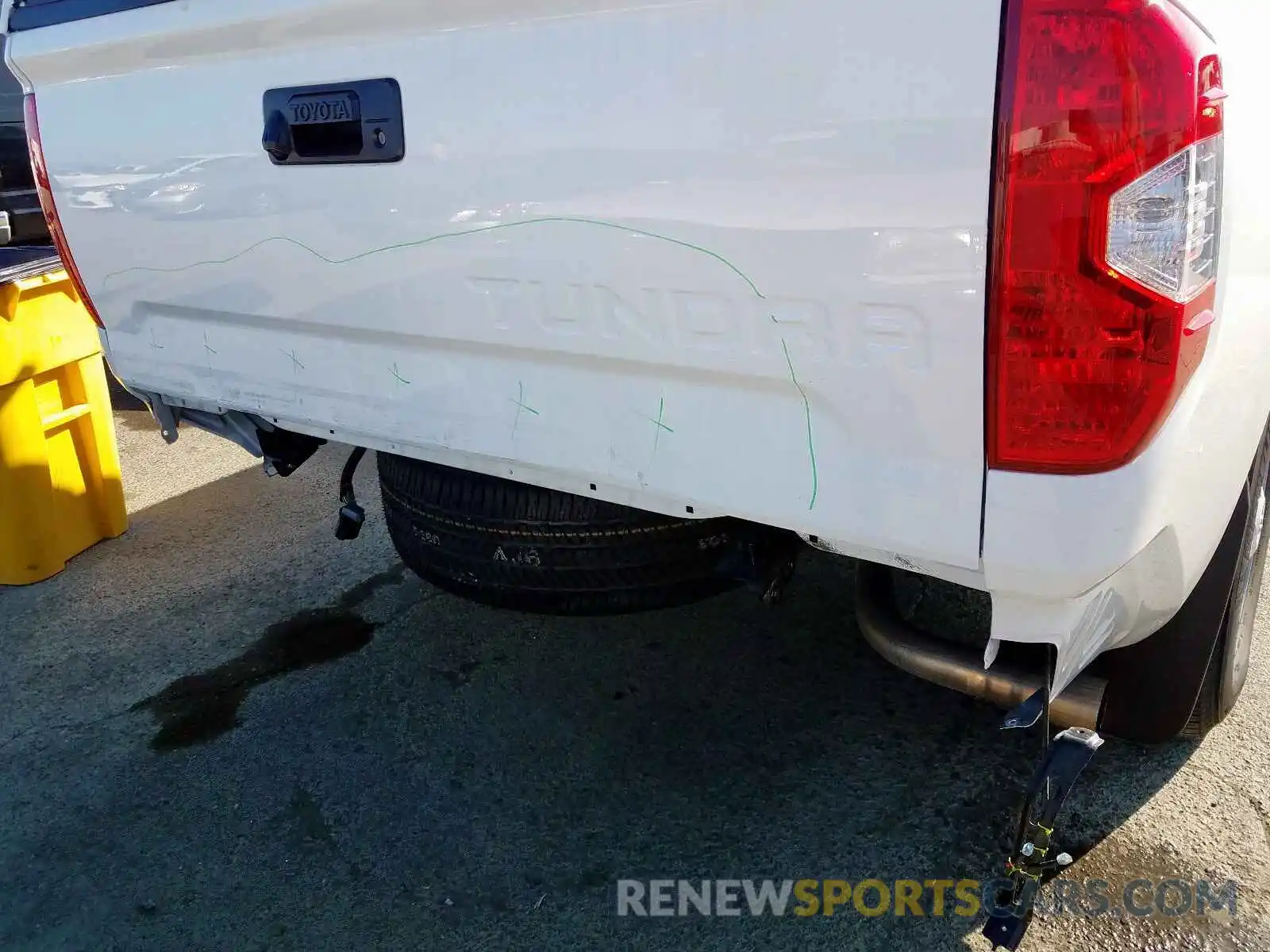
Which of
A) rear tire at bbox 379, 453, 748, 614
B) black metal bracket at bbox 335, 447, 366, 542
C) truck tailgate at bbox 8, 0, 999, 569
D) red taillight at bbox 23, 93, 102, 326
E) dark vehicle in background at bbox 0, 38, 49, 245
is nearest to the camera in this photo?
truck tailgate at bbox 8, 0, 999, 569

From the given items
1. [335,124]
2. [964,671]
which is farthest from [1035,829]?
[335,124]

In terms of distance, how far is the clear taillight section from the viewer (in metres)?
1.25

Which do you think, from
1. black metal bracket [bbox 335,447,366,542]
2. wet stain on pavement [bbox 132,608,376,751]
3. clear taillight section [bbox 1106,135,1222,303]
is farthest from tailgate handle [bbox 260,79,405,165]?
wet stain on pavement [bbox 132,608,376,751]

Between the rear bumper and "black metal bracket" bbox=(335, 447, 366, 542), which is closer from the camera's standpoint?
the rear bumper

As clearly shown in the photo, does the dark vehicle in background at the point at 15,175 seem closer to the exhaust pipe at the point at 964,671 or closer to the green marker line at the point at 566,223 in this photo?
the green marker line at the point at 566,223

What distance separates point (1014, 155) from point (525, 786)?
1.84 m

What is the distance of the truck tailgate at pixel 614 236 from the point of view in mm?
1373

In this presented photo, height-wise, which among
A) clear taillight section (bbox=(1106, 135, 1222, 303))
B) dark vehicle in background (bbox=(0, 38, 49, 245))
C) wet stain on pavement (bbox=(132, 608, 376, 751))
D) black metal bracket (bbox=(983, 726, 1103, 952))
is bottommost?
wet stain on pavement (bbox=(132, 608, 376, 751))

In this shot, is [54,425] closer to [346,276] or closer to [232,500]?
[232,500]

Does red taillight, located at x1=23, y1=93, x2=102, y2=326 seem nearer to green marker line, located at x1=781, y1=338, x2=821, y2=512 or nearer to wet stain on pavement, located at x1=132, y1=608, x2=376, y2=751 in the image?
wet stain on pavement, located at x1=132, y1=608, x2=376, y2=751

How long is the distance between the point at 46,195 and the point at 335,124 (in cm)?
113

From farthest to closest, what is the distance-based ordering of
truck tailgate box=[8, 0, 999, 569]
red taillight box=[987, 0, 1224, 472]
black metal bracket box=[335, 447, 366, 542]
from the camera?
1. black metal bracket box=[335, 447, 366, 542]
2. truck tailgate box=[8, 0, 999, 569]
3. red taillight box=[987, 0, 1224, 472]

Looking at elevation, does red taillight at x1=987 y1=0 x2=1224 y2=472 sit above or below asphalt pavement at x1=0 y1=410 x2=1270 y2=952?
above

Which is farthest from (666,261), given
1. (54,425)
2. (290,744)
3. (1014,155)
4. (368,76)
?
(54,425)
